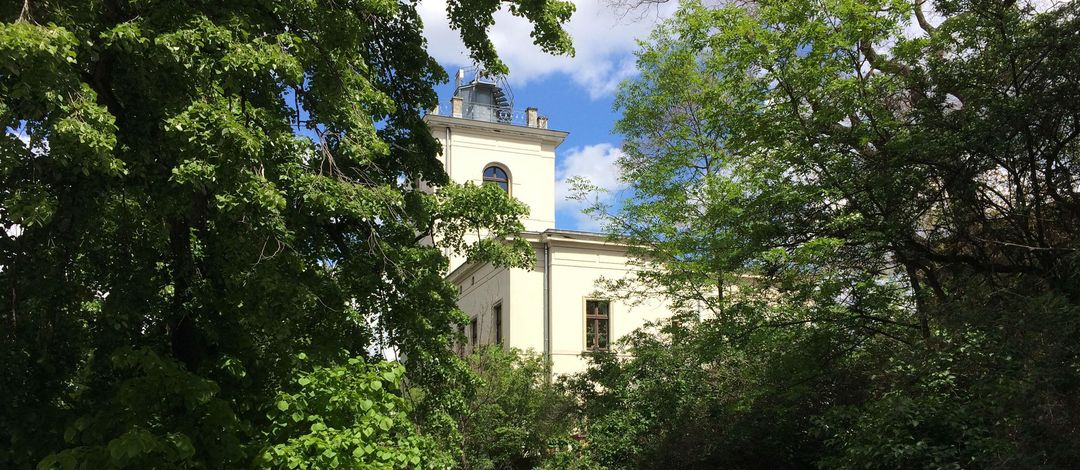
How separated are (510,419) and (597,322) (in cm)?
1014

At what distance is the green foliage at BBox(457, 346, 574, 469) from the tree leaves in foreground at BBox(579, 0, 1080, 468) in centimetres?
441

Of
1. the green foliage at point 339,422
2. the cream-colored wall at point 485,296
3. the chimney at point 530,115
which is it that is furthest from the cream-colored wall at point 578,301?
the green foliage at point 339,422

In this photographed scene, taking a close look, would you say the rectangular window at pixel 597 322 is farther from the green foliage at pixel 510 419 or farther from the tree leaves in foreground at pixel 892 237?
the tree leaves in foreground at pixel 892 237

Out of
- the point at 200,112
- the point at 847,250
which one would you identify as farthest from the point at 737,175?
the point at 200,112

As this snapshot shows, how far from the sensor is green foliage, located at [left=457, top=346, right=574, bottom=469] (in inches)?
911

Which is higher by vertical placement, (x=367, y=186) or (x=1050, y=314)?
(x=367, y=186)

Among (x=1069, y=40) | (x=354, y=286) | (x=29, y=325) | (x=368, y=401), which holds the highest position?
(x=1069, y=40)

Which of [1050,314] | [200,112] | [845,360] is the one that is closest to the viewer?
[200,112]

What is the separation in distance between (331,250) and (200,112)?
3.71 metres

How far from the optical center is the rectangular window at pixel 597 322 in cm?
3394

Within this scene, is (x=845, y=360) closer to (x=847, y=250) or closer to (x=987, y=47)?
(x=847, y=250)

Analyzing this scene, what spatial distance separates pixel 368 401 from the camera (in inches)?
368

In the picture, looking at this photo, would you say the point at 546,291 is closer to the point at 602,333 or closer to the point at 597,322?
the point at 597,322

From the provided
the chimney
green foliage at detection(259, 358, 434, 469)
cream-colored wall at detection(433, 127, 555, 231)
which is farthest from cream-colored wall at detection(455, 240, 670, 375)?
green foliage at detection(259, 358, 434, 469)
